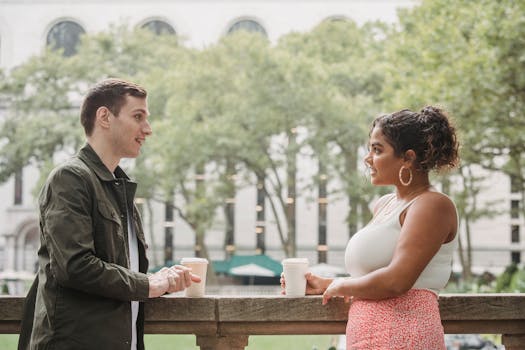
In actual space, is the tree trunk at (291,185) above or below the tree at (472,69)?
below

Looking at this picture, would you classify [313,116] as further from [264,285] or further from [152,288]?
[152,288]

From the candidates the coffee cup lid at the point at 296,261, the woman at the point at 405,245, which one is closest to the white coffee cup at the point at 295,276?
the coffee cup lid at the point at 296,261

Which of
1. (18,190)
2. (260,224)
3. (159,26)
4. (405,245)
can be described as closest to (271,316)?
(405,245)

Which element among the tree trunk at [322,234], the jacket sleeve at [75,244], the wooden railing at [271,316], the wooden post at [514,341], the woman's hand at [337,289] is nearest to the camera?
the jacket sleeve at [75,244]

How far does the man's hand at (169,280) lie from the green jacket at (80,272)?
6 cm

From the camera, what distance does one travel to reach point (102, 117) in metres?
3.02

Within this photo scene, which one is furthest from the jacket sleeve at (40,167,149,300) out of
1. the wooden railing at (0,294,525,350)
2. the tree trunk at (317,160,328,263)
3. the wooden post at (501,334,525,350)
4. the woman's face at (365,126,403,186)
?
the tree trunk at (317,160,328,263)

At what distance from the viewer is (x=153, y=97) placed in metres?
29.5

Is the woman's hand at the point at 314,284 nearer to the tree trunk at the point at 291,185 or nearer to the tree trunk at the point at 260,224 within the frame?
the tree trunk at the point at 291,185

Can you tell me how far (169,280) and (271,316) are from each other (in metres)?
0.63

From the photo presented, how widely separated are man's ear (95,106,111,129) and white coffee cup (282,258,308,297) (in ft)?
3.34

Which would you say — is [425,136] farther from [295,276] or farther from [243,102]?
[243,102]

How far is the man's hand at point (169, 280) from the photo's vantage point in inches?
114

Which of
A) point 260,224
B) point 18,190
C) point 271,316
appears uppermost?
point 271,316
